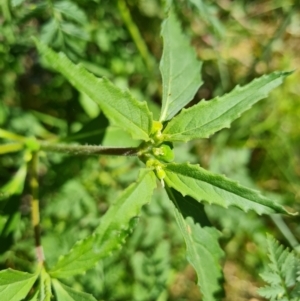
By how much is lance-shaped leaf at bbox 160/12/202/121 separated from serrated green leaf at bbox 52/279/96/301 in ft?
2.40

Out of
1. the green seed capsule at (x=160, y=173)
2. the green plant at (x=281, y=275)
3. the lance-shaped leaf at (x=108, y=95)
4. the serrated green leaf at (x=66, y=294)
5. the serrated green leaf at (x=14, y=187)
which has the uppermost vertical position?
the serrated green leaf at (x=14, y=187)

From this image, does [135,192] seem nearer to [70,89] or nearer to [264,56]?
[70,89]

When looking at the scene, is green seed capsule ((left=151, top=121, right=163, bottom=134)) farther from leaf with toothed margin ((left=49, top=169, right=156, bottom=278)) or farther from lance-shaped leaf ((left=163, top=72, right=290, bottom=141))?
leaf with toothed margin ((left=49, top=169, right=156, bottom=278))

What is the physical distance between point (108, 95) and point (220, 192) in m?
0.50

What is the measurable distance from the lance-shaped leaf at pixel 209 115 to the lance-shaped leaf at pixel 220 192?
12cm

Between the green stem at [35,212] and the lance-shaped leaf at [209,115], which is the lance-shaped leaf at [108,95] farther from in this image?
the green stem at [35,212]

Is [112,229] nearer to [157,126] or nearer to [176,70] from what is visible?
Result: [157,126]

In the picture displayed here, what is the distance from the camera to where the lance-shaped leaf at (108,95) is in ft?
5.33

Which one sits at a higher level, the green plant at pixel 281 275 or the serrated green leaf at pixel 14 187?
the serrated green leaf at pixel 14 187

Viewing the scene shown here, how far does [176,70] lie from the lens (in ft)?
6.36

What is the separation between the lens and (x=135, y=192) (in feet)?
5.25

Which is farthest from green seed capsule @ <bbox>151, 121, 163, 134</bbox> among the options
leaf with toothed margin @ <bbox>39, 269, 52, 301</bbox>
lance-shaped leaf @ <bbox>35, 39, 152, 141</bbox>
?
leaf with toothed margin @ <bbox>39, 269, 52, 301</bbox>

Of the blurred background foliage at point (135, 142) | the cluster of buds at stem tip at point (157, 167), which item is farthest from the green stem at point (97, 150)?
the blurred background foliage at point (135, 142)

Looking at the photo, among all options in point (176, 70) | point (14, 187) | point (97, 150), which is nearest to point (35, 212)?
point (14, 187)
